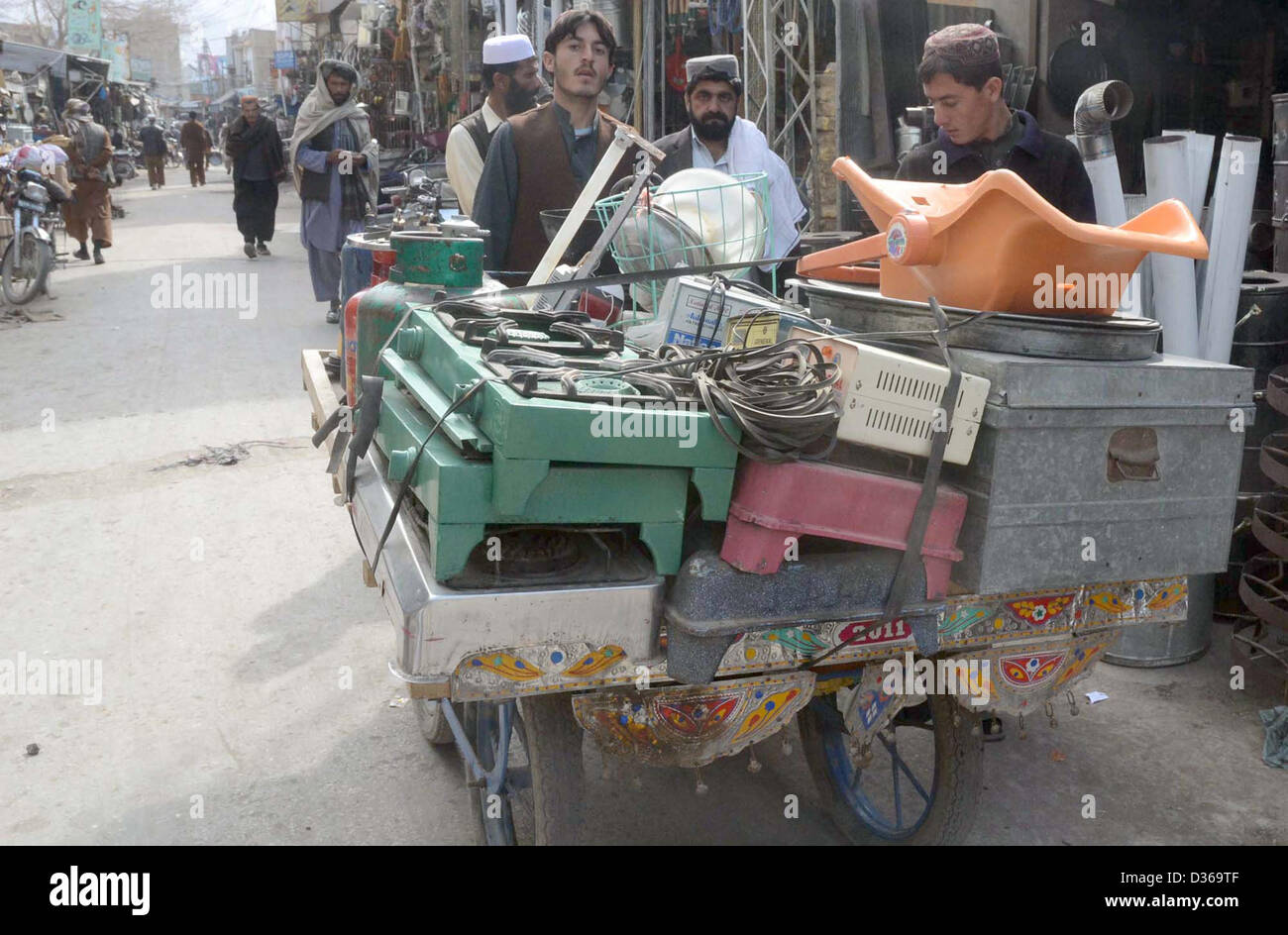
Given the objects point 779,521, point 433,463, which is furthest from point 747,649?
point 433,463

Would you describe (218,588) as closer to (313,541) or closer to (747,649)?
(313,541)

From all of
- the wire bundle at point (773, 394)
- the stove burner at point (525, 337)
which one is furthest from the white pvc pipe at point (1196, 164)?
the stove burner at point (525, 337)

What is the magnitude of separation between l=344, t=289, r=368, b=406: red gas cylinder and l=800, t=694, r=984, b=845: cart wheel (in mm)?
1561

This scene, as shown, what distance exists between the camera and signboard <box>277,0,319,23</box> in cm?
2912

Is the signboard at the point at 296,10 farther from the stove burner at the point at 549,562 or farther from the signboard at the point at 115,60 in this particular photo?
the stove burner at the point at 549,562

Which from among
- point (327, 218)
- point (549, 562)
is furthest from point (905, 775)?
point (327, 218)

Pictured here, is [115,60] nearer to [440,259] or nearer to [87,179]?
[87,179]

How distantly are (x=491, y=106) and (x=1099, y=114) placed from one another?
2748 millimetres

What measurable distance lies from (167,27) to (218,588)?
94528mm

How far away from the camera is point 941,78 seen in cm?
309

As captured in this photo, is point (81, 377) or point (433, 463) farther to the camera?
point (81, 377)

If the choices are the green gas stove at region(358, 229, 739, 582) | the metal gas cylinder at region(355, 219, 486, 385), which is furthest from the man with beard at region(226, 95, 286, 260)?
the green gas stove at region(358, 229, 739, 582)

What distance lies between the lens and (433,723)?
315 cm

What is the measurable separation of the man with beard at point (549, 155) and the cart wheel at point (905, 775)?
6.73 feet
